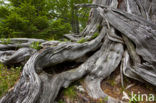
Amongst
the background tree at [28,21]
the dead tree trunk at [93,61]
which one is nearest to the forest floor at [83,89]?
the dead tree trunk at [93,61]

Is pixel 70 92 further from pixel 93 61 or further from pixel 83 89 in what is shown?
pixel 93 61

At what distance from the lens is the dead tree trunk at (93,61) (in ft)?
5.93

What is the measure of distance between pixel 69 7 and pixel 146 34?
7.37 m

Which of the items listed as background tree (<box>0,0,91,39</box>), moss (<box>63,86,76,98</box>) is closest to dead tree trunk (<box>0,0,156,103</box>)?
moss (<box>63,86,76,98</box>)

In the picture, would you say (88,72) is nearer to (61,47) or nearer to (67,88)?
(67,88)

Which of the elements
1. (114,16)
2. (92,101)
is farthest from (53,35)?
(92,101)

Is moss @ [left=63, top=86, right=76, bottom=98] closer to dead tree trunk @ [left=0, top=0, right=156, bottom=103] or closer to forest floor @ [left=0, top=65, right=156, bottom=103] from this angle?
forest floor @ [left=0, top=65, right=156, bottom=103]

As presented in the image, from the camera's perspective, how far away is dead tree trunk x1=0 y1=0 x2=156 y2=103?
181 centimetres

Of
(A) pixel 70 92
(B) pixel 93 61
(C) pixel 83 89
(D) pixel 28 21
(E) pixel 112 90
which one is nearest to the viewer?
(A) pixel 70 92

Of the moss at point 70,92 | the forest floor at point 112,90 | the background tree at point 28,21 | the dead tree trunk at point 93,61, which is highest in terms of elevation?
the background tree at point 28,21

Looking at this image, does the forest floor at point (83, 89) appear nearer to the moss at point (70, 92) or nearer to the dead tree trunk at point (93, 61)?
the moss at point (70, 92)

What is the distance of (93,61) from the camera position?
3.32 meters

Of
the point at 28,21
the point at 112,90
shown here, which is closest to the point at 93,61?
the point at 112,90

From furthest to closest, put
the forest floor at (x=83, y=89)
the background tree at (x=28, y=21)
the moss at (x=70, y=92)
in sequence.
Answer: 1. the background tree at (x=28, y=21)
2. the moss at (x=70, y=92)
3. the forest floor at (x=83, y=89)
